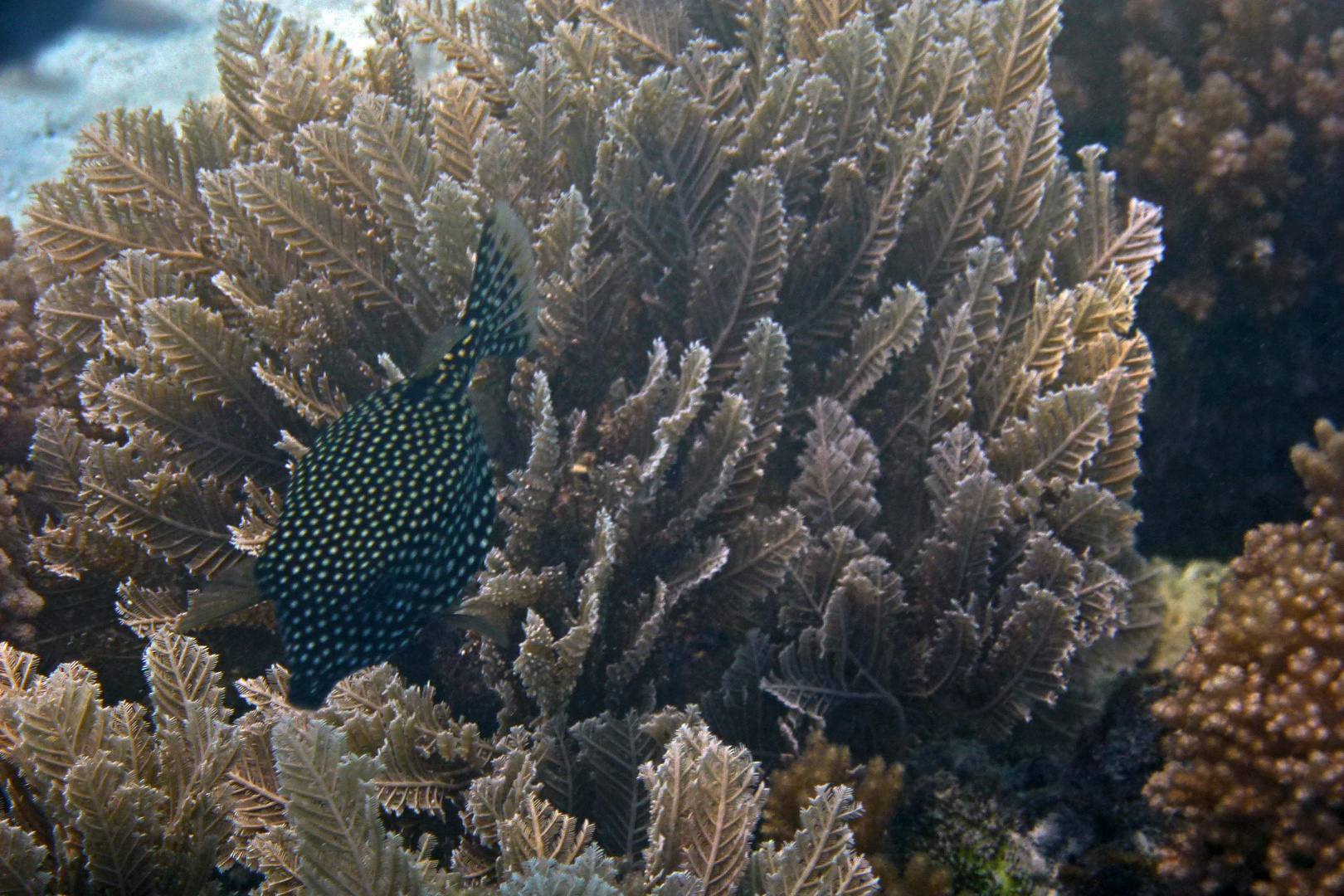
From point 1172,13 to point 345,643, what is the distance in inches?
229

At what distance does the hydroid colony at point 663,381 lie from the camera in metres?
2.74

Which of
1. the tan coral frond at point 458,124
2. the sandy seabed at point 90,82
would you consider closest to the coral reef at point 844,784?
the tan coral frond at point 458,124

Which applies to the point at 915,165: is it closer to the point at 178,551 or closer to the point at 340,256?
the point at 340,256

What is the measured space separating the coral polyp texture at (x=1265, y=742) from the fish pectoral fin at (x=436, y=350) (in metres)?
2.90

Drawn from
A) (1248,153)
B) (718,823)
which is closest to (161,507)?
Result: (718,823)

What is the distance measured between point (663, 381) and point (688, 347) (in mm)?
501

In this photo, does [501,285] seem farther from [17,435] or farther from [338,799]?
[17,435]

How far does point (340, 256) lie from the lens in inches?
141

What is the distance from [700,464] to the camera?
3197 millimetres

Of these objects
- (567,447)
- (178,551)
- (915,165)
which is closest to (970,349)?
(915,165)

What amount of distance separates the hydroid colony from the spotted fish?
0.38 meters

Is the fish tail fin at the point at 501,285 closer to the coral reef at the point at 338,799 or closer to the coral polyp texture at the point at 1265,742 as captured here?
the coral reef at the point at 338,799

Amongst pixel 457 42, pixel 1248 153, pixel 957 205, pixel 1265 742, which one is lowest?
pixel 1265 742

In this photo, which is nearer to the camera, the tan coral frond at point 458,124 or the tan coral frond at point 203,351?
the tan coral frond at point 203,351
